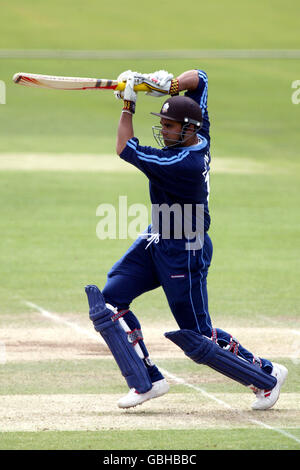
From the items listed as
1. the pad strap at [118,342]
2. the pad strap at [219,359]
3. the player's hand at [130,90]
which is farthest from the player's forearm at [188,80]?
the pad strap at [219,359]

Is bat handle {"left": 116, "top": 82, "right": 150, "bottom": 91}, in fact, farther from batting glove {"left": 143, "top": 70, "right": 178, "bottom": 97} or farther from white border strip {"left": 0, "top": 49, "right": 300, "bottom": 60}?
white border strip {"left": 0, "top": 49, "right": 300, "bottom": 60}

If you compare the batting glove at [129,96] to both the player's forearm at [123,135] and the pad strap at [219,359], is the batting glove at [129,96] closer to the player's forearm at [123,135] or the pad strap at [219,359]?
the player's forearm at [123,135]

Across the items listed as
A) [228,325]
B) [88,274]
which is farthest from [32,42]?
[228,325]

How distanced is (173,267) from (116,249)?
8.28 metres

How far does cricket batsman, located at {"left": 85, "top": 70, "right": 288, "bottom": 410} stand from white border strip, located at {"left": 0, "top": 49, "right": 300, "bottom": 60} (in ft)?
98.9

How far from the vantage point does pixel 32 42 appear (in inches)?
1652

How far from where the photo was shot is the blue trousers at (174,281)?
6.48 m

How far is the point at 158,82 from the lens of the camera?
6652mm

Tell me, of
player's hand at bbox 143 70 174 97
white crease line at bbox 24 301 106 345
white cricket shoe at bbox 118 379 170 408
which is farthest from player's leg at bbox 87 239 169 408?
white crease line at bbox 24 301 106 345

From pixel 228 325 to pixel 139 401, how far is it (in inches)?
126

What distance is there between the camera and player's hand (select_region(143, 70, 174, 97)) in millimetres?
6598

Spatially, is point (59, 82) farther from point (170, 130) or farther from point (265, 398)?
point (265, 398)

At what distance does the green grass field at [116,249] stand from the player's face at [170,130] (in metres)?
1.80

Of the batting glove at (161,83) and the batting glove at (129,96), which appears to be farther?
the batting glove at (161,83)
